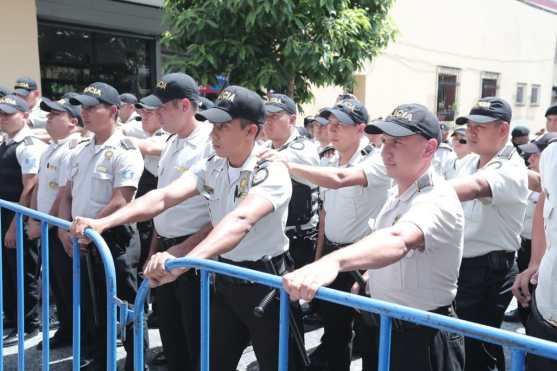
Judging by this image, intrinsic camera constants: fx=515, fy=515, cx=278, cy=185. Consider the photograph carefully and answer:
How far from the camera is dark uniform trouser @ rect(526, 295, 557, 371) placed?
209 centimetres

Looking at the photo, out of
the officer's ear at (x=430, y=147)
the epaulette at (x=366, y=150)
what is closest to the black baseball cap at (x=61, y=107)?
the epaulette at (x=366, y=150)

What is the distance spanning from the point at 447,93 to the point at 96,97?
629 inches

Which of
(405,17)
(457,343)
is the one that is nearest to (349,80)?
(457,343)

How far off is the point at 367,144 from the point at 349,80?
152 inches

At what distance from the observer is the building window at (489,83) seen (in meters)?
19.1

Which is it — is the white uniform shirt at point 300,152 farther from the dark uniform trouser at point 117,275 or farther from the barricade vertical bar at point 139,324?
the barricade vertical bar at point 139,324

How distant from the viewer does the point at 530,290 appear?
271cm

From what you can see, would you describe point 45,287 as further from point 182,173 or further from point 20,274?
point 182,173

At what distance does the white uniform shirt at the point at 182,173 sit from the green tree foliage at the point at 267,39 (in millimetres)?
3224

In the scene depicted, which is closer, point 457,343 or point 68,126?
point 457,343

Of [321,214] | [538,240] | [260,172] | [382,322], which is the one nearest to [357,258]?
[382,322]

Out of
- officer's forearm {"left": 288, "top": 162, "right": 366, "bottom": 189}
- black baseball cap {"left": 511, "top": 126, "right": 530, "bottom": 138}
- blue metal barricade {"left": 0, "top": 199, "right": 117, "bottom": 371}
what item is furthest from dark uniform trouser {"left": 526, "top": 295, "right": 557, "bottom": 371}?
black baseball cap {"left": 511, "top": 126, "right": 530, "bottom": 138}

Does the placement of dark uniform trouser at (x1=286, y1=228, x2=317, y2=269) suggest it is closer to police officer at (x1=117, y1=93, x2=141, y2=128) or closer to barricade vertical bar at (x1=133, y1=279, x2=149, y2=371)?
barricade vertical bar at (x1=133, y1=279, x2=149, y2=371)

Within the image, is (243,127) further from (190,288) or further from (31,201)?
(31,201)
